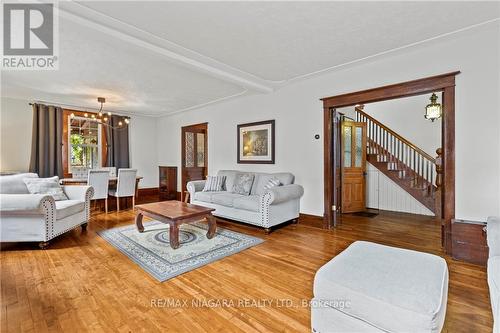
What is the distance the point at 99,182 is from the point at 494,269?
5.76 meters

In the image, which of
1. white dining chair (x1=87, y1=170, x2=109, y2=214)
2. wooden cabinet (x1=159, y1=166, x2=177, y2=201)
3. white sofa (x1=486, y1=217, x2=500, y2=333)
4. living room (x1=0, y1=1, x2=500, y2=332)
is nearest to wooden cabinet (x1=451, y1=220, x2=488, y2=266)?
living room (x1=0, y1=1, x2=500, y2=332)

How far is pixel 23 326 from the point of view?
1.68m

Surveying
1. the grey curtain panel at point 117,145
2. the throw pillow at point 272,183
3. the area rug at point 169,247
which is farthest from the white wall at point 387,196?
the grey curtain panel at point 117,145

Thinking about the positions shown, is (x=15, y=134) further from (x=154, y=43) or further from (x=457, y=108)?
(x=457, y=108)

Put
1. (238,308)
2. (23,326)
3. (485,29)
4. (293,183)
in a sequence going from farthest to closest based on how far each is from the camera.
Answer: (293,183), (485,29), (238,308), (23,326)

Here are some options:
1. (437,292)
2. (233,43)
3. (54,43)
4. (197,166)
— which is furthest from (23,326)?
(197,166)

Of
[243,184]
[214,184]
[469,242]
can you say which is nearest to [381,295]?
[469,242]

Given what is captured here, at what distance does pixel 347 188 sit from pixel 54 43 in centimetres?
553

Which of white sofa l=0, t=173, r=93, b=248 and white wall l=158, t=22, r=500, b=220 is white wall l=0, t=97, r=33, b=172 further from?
white wall l=158, t=22, r=500, b=220

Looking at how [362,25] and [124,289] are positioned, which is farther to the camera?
[362,25]

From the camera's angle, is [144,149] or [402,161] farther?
[144,149]

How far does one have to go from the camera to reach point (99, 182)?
195 inches

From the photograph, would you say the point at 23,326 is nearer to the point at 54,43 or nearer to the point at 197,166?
the point at 54,43

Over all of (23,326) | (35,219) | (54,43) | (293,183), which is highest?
(54,43)
